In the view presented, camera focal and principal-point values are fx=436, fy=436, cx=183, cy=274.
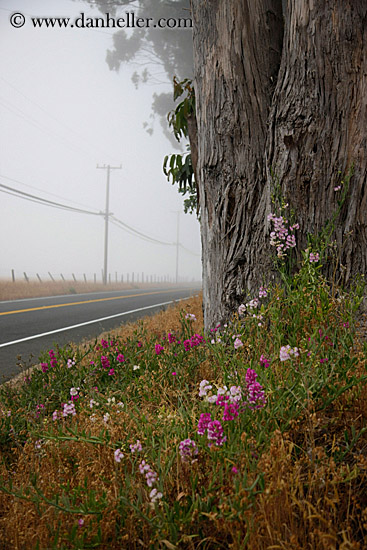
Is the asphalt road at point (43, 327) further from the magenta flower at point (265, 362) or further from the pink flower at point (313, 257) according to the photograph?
the magenta flower at point (265, 362)

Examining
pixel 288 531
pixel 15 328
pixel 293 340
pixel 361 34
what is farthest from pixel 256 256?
pixel 15 328

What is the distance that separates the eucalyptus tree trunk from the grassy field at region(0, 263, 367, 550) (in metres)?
0.60

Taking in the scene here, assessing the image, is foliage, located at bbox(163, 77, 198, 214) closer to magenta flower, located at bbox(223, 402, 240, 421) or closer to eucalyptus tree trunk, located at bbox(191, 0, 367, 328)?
eucalyptus tree trunk, located at bbox(191, 0, 367, 328)

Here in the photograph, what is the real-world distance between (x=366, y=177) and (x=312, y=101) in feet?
2.73

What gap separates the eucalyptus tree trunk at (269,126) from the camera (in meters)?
3.88

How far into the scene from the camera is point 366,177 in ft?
12.7

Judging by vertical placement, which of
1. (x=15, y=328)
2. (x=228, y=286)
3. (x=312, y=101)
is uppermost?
(x=312, y=101)

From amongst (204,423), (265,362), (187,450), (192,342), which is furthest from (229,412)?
(192,342)

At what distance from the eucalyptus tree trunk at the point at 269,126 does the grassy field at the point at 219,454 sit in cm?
60

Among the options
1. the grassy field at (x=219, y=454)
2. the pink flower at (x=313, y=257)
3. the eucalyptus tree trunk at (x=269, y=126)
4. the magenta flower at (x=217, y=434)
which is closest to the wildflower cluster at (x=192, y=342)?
the grassy field at (x=219, y=454)

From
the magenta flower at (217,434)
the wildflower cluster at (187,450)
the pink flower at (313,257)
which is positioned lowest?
the wildflower cluster at (187,450)

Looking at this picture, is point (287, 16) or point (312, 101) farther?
point (287, 16)

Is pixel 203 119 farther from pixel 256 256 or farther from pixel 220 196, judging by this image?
pixel 256 256

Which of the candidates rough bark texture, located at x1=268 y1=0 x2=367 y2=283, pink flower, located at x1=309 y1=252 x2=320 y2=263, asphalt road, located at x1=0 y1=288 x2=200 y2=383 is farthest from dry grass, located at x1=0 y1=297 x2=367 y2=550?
asphalt road, located at x1=0 y1=288 x2=200 y2=383
